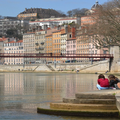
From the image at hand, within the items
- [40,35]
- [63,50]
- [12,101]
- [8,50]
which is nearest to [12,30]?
[8,50]

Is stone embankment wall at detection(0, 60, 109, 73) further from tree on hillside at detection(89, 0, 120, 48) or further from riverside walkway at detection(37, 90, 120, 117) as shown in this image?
riverside walkway at detection(37, 90, 120, 117)

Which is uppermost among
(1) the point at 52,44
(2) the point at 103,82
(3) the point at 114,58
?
(1) the point at 52,44

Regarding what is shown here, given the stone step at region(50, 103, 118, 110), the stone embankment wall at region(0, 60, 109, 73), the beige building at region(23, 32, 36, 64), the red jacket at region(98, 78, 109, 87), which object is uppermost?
the beige building at region(23, 32, 36, 64)

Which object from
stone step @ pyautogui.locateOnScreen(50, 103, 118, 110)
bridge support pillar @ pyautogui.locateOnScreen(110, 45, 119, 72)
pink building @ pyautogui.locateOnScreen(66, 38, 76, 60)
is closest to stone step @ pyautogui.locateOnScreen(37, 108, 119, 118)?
stone step @ pyautogui.locateOnScreen(50, 103, 118, 110)

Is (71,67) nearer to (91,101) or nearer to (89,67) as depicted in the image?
(89,67)

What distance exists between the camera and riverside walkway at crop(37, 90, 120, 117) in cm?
1319

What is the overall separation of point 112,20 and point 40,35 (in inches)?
3477

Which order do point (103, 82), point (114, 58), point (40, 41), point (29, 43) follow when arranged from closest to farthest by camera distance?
point (103, 82) → point (114, 58) → point (40, 41) → point (29, 43)

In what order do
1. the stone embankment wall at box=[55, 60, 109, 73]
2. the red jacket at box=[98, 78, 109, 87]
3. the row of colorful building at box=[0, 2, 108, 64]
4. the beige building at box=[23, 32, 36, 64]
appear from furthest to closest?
the beige building at box=[23, 32, 36, 64] → the row of colorful building at box=[0, 2, 108, 64] → the stone embankment wall at box=[55, 60, 109, 73] → the red jacket at box=[98, 78, 109, 87]

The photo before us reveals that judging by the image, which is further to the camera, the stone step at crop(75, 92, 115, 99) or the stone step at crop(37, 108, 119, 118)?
the stone step at crop(75, 92, 115, 99)

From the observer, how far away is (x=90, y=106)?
43.7ft

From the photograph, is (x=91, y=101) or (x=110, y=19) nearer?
(x=91, y=101)

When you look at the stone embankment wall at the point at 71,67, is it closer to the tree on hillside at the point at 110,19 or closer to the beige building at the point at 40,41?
the tree on hillside at the point at 110,19

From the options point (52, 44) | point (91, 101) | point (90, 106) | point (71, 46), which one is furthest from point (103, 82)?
point (52, 44)
